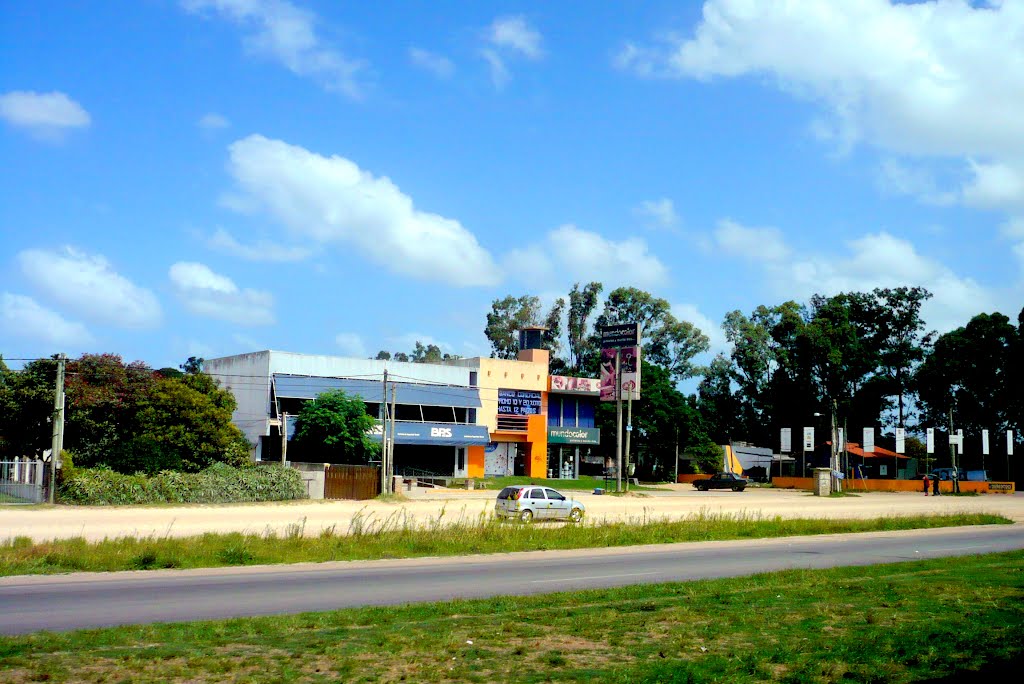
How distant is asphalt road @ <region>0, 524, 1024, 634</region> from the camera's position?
13971mm

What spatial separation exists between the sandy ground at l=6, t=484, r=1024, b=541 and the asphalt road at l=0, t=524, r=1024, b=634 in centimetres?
605

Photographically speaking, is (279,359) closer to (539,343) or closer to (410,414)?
(410,414)

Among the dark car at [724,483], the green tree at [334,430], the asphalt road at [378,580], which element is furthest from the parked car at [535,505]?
the dark car at [724,483]

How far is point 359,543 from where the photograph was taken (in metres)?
24.8

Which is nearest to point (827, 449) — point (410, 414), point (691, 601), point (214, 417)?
point (410, 414)

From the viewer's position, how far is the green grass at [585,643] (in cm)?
891

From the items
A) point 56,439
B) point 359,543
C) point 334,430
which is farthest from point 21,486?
point 359,543

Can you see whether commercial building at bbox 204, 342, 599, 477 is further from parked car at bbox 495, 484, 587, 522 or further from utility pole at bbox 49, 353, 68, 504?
parked car at bbox 495, 484, 587, 522

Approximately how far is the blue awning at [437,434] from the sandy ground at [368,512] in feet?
24.3

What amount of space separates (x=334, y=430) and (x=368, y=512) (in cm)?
1803

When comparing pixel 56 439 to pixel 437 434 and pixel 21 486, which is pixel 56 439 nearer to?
pixel 21 486

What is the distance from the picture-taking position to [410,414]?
2756 inches

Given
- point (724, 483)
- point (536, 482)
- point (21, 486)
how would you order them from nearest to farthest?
point (21, 486) → point (536, 482) → point (724, 483)

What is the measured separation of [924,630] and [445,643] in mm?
→ 5426
